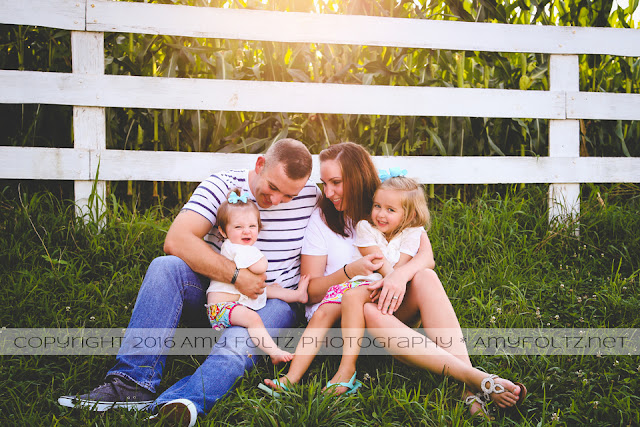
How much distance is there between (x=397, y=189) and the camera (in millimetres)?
2469

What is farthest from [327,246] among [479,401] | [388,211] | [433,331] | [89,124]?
[89,124]

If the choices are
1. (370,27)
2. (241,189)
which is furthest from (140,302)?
(370,27)

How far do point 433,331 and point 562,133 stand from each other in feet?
7.95

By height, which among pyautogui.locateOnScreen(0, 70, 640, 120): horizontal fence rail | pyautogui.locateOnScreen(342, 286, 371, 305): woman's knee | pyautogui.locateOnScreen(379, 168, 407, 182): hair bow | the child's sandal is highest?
pyautogui.locateOnScreen(0, 70, 640, 120): horizontal fence rail

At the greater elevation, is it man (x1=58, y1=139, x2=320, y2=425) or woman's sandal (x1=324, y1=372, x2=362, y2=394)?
man (x1=58, y1=139, x2=320, y2=425)

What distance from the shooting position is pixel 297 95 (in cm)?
348

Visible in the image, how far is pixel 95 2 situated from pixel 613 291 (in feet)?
11.7

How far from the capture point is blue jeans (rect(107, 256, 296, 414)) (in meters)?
1.99

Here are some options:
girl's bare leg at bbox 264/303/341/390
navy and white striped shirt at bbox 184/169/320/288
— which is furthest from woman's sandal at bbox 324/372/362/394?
navy and white striped shirt at bbox 184/169/320/288

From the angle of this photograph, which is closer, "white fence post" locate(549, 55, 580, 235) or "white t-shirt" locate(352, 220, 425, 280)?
"white t-shirt" locate(352, 220, 425, 280)

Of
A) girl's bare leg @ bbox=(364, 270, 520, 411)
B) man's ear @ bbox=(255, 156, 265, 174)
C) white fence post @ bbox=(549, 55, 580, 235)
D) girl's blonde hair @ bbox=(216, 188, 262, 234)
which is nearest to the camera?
girl's bare leg @ bbox=(364, 270, 520, 411)

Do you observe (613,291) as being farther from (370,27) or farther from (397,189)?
(370,27)

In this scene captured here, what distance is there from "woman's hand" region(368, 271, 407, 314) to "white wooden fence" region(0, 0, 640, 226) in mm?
1503

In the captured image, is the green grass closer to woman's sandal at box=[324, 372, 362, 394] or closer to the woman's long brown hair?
woman's sandal at box=[324, 372, 362, 394]
